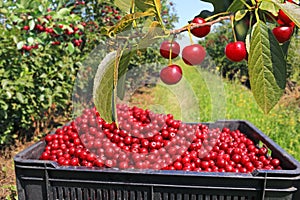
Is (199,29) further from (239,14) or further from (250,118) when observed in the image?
(250,118)

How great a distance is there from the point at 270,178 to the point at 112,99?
0.58 meters

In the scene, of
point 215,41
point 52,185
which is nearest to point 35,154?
point 52,185

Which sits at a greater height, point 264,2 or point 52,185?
point 264,2

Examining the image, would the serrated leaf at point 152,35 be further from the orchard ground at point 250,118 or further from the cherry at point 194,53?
the orchard ground at point 250,118

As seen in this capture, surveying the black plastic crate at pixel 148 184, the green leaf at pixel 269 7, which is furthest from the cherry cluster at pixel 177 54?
the black plastic crate at pixel 148 184

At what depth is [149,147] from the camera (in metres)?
1.11

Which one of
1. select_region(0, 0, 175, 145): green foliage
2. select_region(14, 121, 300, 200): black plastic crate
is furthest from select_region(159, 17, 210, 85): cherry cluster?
select_region(0, 0, 175, 145): green foliage

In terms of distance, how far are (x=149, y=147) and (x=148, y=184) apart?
0.53 ft

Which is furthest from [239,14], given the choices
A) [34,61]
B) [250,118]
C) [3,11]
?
[250,118]

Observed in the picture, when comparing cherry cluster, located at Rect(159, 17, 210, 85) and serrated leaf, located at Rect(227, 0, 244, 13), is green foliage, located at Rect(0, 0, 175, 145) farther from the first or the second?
serrated leaf, located at Rect(227, 0, 244, 13)

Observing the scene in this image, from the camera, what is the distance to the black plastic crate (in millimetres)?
938

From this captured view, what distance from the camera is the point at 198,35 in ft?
1.90

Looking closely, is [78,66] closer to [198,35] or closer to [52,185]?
[52,185]

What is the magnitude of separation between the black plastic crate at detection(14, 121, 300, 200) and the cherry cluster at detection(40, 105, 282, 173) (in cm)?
6
